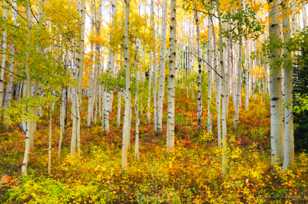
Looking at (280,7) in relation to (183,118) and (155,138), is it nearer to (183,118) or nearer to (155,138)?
(155,138)

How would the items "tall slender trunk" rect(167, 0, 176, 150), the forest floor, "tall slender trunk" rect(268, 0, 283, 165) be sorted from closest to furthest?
the forest floor
"tall slender trunk" rect(268, 0, 283, 165)
"tall slender trunk" rect(167, 0, 176, 150)

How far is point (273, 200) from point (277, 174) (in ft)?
4.67

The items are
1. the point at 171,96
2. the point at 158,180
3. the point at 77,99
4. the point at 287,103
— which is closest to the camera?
the point at 158,180

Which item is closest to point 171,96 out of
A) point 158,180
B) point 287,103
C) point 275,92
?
point 158,180

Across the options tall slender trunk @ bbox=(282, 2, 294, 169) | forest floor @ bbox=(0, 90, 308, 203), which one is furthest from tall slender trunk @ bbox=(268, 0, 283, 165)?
forest floor @ bbox=(0, 90, 308, 203)

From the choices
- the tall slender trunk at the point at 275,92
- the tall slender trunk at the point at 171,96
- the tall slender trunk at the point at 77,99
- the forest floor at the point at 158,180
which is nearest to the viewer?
the forest floor at the point at 158,180

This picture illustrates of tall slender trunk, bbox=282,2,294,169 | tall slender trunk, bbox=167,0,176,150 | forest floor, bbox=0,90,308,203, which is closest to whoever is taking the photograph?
forest floor, bbox=0,90,308,203

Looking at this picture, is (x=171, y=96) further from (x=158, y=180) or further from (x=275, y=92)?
(x=275, y=92)

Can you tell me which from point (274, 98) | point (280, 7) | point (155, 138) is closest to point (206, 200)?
point (274, 98)

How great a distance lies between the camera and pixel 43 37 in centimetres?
1025

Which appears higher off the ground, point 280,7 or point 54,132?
point 280,7

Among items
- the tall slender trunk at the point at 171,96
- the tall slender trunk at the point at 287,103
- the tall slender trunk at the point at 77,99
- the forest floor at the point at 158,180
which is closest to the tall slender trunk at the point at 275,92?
the tall slender trunk at the point at 287,103

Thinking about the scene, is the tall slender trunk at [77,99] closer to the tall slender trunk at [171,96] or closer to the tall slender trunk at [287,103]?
the tall slender trunk at [171,96]

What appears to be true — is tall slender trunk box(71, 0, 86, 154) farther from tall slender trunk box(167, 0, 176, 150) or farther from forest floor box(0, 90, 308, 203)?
tall slender trunk box(167, 0, 176, 150)
